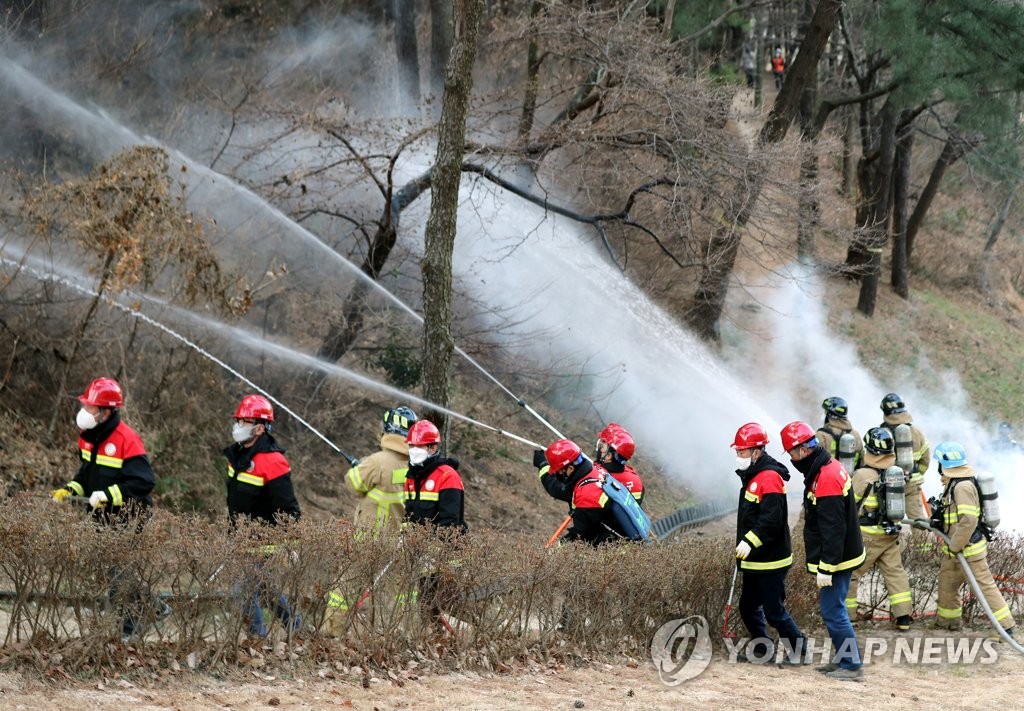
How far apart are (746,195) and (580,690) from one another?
813cm

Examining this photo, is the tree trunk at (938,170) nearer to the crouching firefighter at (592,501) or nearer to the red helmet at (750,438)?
the red helmet at (750,438)

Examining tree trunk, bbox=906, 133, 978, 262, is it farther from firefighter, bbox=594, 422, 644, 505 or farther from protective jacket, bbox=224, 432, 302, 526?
protective jacket, bbox=224, 432, 302, 526

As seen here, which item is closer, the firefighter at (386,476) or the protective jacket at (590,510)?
the firefighter at (386,476)

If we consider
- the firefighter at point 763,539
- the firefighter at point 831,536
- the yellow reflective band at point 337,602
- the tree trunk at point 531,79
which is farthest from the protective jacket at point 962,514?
→ the tree trunk at point 531,79

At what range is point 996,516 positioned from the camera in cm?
959

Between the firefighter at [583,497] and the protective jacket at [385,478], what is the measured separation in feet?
3.52

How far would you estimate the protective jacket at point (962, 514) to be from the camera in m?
9.47

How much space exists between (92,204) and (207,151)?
5.45m

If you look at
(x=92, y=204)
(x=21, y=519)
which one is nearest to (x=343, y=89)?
(x=92, y=204)

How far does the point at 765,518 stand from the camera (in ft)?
25.8

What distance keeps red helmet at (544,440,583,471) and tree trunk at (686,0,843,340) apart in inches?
242

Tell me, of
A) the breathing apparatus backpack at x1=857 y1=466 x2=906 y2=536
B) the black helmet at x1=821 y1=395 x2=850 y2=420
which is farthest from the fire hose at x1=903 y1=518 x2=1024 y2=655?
the black helmet at x1=821 y1=395 x2=850 y2=420

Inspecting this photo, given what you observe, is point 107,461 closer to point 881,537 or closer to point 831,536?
point 831,536

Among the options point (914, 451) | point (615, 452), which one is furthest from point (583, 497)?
point (914, 451)
